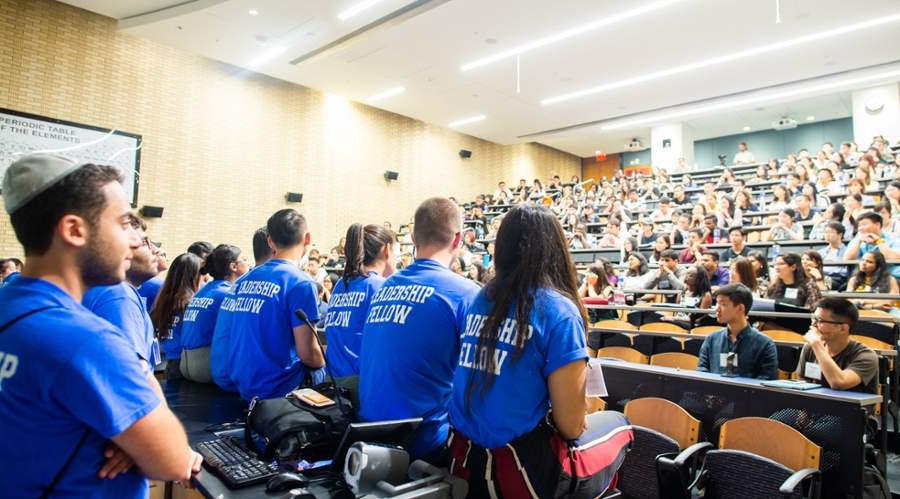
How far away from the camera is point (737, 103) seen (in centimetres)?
1291

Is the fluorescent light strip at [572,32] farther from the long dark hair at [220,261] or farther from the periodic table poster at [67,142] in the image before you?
the long dark hair at [220,261]

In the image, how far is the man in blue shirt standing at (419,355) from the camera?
5.80 ft

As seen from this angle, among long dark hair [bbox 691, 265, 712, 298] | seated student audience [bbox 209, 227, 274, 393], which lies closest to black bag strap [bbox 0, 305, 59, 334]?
seated student audience [bbox 209, 227, 274, 393]

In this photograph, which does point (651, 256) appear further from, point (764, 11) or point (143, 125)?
point (143, 125)

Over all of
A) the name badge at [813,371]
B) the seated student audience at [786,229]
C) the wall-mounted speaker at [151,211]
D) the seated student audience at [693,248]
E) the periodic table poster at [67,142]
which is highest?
the periodic table poster at [67,142]

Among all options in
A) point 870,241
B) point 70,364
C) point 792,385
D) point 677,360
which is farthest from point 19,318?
point 870,241

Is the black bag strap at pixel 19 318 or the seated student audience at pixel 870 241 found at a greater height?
the seated student audience at pixel 870 241

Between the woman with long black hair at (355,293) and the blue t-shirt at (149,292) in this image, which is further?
the blue t-shirt at (149,292)

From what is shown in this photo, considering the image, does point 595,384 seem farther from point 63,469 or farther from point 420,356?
point 63,469

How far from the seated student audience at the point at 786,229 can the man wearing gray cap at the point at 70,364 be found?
27.0 feet

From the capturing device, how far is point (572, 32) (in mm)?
9352

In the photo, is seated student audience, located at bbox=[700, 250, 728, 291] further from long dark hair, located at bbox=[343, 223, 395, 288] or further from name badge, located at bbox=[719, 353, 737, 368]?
long dark hair, located at bbox=[343, 223, 395, 288]

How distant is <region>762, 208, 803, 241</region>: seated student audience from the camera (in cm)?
746

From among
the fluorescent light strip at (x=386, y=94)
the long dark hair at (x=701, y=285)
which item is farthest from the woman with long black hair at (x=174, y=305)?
the fluorescent light strip at (x=386, y=94)
